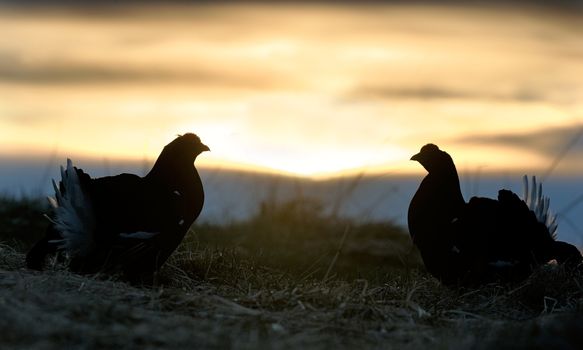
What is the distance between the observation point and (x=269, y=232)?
44.4 ft

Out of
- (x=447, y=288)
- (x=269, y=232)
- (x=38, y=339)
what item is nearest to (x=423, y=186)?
(x=447, y=288)

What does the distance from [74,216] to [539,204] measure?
4.43 meters

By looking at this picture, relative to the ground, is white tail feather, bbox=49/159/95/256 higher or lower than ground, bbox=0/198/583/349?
higher

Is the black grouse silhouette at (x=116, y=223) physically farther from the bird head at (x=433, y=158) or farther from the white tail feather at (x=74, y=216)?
the bird head at (x=433, y=158)

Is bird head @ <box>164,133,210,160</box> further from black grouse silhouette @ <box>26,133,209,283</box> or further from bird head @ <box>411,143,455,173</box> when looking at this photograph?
bird head @ <box>411,143,455,173</box>

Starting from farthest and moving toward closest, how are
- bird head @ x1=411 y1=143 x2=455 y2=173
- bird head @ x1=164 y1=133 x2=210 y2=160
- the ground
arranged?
bird head @ x1=411 y1=143 x2=455 y2=173 < bird head @ x1=164 y1=133 x2=210 y2=160 < the ground

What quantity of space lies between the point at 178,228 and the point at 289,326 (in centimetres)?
205

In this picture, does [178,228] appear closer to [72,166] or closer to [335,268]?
[72,166]

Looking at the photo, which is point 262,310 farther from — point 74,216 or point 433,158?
point 433,158

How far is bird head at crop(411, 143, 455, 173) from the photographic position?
8.27m

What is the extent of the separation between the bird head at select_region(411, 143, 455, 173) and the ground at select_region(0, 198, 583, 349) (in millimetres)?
1068

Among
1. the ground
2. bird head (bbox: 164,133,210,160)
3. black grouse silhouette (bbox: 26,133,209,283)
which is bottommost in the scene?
the ground

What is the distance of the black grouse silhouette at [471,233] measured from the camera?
803cm

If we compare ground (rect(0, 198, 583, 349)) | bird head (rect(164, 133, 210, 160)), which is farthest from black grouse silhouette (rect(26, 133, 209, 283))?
bird head (rect(164, 133, 210, 160))
